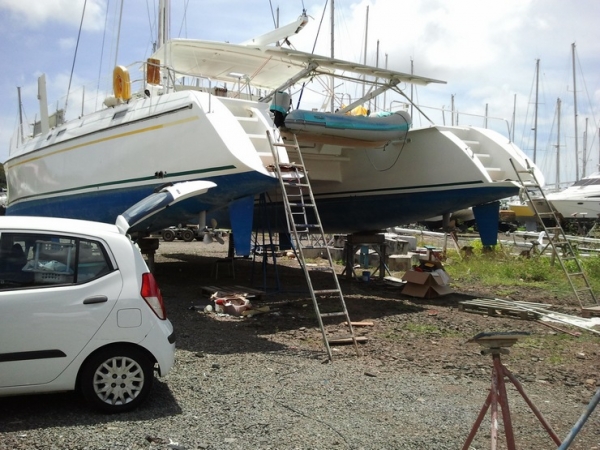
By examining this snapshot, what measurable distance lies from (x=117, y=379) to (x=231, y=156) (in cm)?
431

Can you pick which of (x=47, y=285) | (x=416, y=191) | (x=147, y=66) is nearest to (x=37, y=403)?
(x=47, y=285)

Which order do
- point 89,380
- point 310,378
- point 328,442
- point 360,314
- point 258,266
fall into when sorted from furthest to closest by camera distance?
point 258,266 < point 360,314 < point 310,378 < point 89,380 < point 328,442

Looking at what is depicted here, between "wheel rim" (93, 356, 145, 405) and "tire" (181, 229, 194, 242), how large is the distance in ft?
71.0

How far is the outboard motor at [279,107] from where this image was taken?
9539mm

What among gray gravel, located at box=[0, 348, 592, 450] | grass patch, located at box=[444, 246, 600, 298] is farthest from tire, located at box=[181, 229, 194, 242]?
gray gravel, located at box=[0, 348, 592, 450]

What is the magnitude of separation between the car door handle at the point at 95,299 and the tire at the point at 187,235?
71.1ft

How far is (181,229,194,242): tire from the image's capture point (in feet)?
85.3

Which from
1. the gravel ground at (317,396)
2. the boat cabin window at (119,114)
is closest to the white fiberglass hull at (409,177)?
the boat cabin window at (119,114)

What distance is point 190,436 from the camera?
4.17 metres

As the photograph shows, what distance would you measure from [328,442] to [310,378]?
1581 mm

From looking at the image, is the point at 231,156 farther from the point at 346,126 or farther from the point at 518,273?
the point at 518,273

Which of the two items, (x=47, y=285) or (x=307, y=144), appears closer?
(x=47, y=285)

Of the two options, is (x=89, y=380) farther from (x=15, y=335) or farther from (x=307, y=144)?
(x=307, y=144)

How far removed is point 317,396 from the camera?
201 inches
